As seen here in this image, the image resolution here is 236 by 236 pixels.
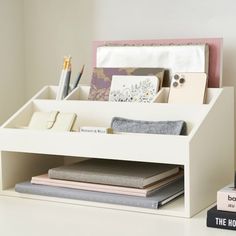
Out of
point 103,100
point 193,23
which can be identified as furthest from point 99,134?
point 193,23

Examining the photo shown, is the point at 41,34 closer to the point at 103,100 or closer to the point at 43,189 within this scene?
the point at 103,100

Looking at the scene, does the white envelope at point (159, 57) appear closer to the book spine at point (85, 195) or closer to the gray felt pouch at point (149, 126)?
the gray felt pouch at point (149, 126)

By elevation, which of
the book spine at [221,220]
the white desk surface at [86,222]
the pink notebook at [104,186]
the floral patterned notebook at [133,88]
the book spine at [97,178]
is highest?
the floral patterned notebook at [133,88]

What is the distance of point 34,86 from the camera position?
1.69 m

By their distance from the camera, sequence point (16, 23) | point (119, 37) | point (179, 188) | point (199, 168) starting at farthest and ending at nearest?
point (16, 23) → point (119, 37) → point (179, 188) → point (199, 168)

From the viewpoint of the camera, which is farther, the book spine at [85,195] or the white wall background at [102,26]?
the white wall background at [102,26]

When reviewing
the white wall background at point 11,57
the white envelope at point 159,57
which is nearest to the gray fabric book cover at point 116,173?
the white envelope at point 159,57

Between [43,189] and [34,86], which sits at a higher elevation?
[34,86]

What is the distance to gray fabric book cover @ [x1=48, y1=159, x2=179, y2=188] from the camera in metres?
1.14

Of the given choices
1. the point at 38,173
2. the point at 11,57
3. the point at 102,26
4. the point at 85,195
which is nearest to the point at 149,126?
the point at 85,195

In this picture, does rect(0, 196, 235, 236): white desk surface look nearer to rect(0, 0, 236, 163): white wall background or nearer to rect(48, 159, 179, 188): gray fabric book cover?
rect(48, 159, 179, 188): gray fabric book cover

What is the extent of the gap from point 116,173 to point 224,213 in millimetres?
283

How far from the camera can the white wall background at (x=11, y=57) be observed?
1611 mm

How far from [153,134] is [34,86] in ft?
2.21
